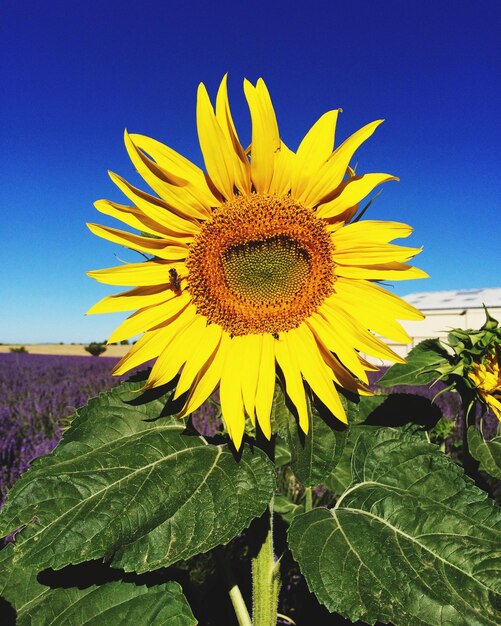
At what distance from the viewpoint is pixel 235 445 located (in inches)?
57.3

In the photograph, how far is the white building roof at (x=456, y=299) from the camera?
1011 inches

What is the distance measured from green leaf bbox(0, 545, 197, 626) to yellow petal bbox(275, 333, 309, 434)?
1.78ft

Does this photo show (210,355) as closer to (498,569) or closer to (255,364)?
(255,364)

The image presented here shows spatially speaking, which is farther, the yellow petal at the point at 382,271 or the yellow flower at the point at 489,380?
the yellow flower at the point at 489,380

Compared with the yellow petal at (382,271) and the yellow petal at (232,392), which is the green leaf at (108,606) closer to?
the yellow petal at (232,392)

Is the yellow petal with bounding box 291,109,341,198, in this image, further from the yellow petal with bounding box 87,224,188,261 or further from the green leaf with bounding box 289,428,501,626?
the green leaf with bounding box 289,428,501,626

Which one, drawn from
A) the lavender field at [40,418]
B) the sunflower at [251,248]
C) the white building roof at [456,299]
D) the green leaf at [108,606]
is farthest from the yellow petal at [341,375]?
the white building roof at [456,299]

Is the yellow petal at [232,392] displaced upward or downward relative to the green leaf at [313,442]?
upward

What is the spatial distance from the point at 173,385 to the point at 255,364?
0.28 metres

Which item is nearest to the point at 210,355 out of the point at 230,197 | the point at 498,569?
the point at 230,197

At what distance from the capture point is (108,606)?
1.31m

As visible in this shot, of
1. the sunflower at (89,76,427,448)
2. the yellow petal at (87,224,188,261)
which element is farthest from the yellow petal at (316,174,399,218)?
the yellow petal at (87,224,188,261)

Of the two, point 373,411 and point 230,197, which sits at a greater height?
point 230,197

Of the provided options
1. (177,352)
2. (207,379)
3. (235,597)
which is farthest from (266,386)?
(235,597)
